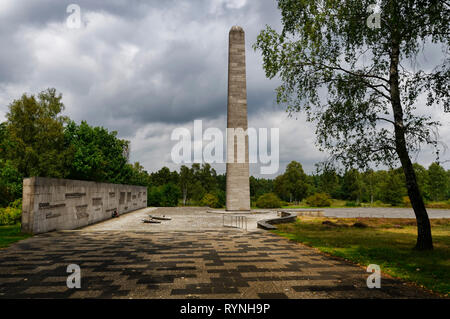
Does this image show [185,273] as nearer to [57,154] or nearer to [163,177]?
[57,154]

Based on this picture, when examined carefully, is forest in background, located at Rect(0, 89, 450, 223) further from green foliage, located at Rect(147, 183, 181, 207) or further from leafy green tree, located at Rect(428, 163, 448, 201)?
leafy green tree, located at Rect(428, 163, 448, 201)

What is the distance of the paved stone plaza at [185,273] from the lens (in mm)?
5344

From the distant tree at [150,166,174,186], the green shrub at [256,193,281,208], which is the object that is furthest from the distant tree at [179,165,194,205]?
the green shrub at [256,193,281,208]

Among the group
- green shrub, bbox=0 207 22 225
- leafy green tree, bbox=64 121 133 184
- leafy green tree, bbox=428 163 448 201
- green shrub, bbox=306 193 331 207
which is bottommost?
green shrub, bbox=306 193 331 207

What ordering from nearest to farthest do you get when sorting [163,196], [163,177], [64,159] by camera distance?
[64,159], [163,196], [163,177]

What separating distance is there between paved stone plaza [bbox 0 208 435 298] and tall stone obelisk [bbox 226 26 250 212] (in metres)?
17.7

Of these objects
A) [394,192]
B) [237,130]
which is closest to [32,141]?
[237,130]

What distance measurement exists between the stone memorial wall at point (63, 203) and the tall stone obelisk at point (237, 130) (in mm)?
11643

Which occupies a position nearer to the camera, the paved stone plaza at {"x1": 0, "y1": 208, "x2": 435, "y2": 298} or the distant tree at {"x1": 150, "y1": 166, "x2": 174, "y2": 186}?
the paved stone plaza at {"x1": 0, "y1": 208, "x2": 435, "y2": 298}

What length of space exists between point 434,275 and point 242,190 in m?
22.1

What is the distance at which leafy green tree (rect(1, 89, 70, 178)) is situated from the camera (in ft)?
87.8

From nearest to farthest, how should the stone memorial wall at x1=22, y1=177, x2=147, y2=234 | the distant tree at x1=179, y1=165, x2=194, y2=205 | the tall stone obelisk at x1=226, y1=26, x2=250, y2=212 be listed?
the stone memorial wall at x1=22, y1=177, x2=147, y2=234, the tall stone obelisk at x1=226, y1=26, x2=250, y2=212, the distant tree at x1=179, y1=165, x2=194, y2=205

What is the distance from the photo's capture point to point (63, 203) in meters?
16.0

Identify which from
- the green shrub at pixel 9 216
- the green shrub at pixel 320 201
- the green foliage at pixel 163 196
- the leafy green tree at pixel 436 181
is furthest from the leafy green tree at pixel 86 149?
the leafy green tree at pixel 436 181
